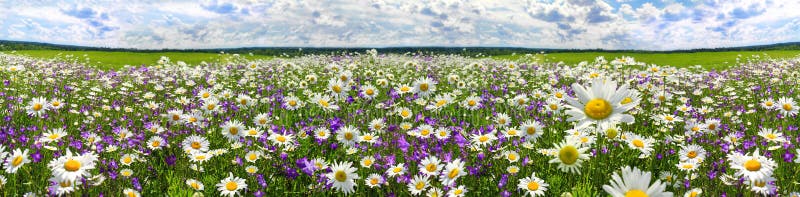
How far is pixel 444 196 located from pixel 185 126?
172 inches

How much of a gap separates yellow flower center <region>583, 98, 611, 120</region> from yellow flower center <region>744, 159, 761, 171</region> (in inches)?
53.6

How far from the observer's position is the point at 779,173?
471cm

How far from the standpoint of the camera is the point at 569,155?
2.57 m

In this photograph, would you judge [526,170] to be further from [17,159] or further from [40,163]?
[40,163]

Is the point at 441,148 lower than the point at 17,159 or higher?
lower

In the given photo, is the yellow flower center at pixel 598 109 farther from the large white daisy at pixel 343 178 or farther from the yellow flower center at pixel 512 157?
the yellow flower center at pixel 512 157

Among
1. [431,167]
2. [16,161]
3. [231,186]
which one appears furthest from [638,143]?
[16,161]

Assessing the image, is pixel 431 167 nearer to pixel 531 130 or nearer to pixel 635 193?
pixel 531 130

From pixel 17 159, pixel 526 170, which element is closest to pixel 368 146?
pixel 526 170

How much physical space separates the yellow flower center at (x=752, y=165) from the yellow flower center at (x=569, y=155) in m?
1.25

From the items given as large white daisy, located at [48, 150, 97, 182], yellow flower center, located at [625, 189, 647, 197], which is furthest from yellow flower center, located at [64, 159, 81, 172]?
yellow flower center, located at [625, 189, 647, 197]

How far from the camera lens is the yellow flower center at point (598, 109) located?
2.24m

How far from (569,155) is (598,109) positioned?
0.42m

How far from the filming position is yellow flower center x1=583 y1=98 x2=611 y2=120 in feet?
7.36
